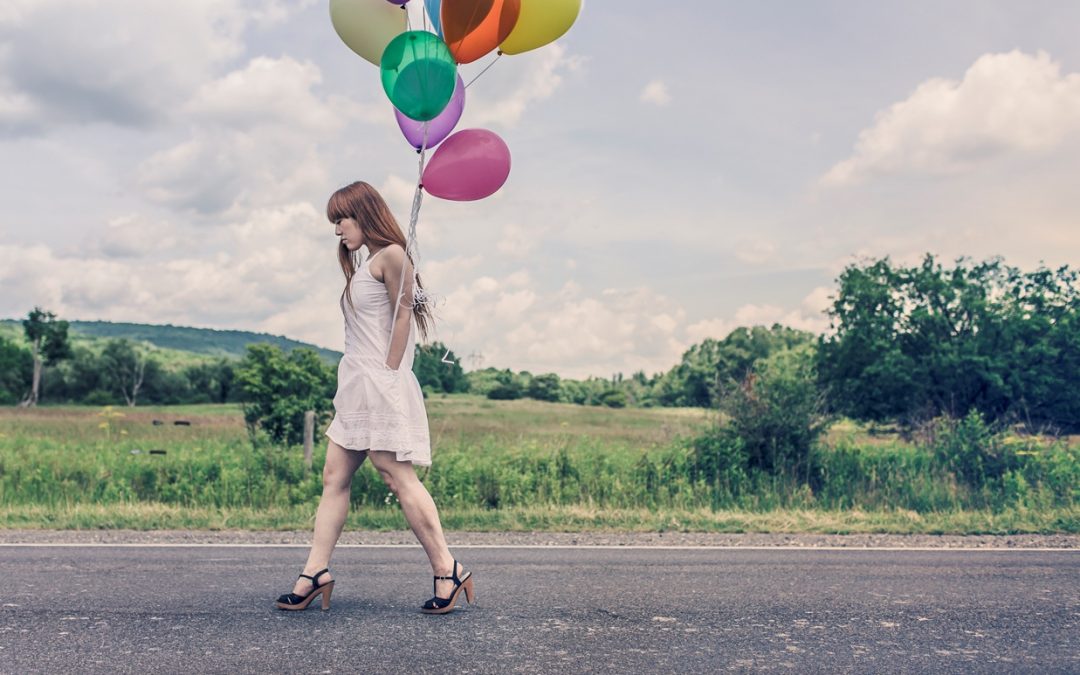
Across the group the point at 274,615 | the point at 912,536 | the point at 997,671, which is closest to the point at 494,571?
the point at 274,615

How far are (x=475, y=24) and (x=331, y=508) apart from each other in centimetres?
289

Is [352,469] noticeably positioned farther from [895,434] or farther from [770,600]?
[895,434]

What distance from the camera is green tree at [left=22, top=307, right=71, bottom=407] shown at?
2874 inches

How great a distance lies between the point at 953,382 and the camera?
18.8m

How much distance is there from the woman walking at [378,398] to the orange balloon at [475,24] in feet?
3.65

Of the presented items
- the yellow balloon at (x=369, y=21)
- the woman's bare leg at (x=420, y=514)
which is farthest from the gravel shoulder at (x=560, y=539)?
the yellow balloon at (x=369, y=21)

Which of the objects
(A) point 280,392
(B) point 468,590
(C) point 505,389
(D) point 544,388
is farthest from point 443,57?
(D) point 544,388

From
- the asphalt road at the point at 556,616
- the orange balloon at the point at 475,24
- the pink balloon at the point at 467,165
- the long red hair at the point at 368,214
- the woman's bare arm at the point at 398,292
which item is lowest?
the asphalt road at the point at 556,616

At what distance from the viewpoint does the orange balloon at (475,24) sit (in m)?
5.01

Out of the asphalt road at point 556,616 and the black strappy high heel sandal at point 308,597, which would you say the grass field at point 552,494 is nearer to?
the asphalt road at point 556,616

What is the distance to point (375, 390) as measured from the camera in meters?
4.58

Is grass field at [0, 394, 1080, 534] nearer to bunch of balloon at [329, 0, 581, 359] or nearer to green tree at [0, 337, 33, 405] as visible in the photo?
bunch of balloon at [329, 0, 581, 359]

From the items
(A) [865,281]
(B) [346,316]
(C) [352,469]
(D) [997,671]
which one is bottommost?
(D) [997,671]

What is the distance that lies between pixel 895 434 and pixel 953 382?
1680 mm
